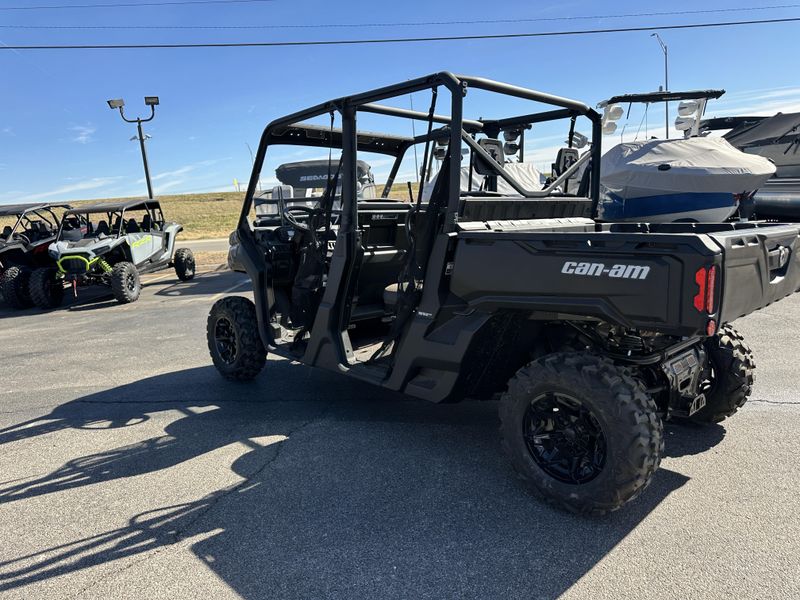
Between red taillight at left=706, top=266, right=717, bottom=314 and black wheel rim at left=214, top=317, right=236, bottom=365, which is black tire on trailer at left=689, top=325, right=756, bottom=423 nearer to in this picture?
red taillight at left=706, top=266, right=717, bottom=314

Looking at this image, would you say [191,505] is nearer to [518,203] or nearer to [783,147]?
[518,203]

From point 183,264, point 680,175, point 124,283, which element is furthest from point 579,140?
point 183,264

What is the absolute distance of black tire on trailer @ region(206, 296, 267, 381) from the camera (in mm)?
4895

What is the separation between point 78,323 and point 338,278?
703 cm

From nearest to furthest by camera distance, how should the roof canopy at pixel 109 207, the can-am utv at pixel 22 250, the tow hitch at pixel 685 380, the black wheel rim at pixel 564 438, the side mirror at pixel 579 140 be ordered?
1. the black wheel rim at pixel 564 438
2. the tow hitch at pixel 685 380
3. the side mirror at pixel 579 140
4. the can-am utv at pixel 22 250
5. the roof canopy at pixel 109 207

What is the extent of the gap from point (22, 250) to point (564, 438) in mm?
12265

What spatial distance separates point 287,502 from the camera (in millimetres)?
3053

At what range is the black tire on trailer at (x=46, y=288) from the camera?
10.3m

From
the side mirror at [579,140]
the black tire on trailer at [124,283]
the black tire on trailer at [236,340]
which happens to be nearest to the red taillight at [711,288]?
the side mirror at [579,140]

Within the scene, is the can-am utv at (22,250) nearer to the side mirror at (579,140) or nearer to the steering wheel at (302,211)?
the steering wheel at (302,211)

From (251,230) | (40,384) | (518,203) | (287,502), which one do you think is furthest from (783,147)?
(40,384)

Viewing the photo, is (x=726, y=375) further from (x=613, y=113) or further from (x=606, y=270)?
(x=613, y=113)

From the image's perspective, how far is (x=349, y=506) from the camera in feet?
9.78

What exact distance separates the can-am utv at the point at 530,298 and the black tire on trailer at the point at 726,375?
0.04 feet
